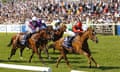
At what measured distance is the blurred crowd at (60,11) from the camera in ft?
122

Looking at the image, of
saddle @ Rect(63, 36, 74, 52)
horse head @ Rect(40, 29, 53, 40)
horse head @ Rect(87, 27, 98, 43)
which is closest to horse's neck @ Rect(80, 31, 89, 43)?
horse head @ Rect(87, 27, 98, 43)

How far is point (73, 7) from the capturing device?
4006cm

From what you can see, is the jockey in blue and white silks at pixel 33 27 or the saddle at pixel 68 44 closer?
the saddle at pixel 68 44

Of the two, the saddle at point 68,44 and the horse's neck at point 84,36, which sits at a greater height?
the horse's neck at point 84,36

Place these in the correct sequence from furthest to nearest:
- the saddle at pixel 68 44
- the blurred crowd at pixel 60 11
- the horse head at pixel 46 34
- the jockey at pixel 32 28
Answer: the blurred crowd at pixel 60 11, the jockey at pixel 32 28, the horse head at pixel 46 34, the saddle at pixel 68 44

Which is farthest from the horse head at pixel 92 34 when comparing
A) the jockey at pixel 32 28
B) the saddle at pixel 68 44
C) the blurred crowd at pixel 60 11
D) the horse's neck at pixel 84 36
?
the blurred crowd at pixel 60 11

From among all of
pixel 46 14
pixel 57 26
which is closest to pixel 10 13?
pixel 46 14

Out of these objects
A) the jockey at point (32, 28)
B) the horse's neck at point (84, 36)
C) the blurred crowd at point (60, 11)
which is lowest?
the horse's neck at point (84, 36)

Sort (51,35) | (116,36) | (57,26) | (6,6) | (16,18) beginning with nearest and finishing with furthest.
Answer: (51,35)
(57,26)
(116,36)
(16,18)
(6,6)

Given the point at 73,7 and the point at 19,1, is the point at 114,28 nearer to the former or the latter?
the point at 73,7

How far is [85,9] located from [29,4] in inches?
A: 365

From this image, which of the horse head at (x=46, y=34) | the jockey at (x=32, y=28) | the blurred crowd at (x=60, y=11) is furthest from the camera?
the blurred crowd at (x=60, y=11)

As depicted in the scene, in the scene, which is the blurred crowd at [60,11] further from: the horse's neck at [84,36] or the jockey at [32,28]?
the horse's neck at [84,36]

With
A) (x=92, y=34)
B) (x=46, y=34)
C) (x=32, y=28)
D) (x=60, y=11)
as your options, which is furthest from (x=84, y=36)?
(x=60, y=11)
